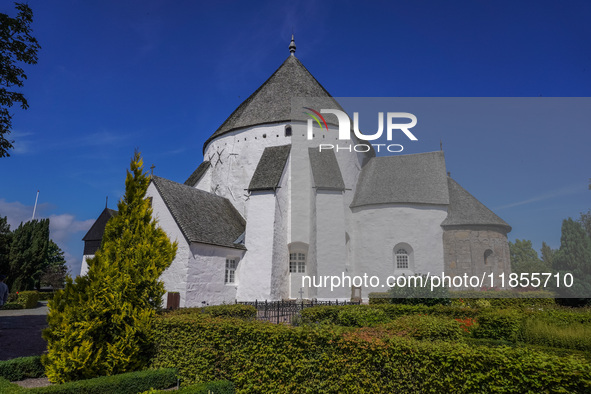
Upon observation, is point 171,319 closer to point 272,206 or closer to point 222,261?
point 222,261

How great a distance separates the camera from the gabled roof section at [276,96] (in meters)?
24.9

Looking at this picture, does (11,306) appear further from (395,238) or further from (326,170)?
(395,238)

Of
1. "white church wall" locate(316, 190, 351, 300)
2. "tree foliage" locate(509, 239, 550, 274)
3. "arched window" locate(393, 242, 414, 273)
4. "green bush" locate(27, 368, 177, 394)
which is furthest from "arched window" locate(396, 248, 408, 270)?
"tree foliage" locate(509, 239, 550, 274)

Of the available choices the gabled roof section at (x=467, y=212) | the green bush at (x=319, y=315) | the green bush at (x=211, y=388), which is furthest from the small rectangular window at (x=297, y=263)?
the green bush at (x=211, y=388)

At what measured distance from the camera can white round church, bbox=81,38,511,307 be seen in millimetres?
19156

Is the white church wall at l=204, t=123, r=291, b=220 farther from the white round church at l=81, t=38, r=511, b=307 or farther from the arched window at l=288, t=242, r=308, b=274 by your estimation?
the arched window at l=288, t=242, r=308, b=274

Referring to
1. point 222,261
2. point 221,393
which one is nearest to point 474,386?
point 221,393

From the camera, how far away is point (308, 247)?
21672mm

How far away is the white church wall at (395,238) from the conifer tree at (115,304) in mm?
17468

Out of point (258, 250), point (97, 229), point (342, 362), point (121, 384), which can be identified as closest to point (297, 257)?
point (258, 250)

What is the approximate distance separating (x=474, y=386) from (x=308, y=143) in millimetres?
19988

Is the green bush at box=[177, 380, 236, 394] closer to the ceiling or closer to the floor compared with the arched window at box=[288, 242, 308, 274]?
closer to the floor

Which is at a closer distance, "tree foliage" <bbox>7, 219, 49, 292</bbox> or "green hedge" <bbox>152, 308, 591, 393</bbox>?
"green hedge" <bbox>152, 308, 591, 393</bbox>

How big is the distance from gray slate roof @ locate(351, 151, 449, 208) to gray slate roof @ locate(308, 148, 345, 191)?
12.7 ft
